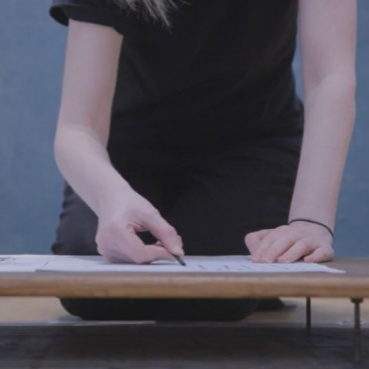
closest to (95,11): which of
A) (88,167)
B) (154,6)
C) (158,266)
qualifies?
(154,6)

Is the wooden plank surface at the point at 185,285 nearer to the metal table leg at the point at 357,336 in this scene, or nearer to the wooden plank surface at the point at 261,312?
the metal table leg at the point at 357,336

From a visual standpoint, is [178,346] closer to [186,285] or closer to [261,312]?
[186,285]

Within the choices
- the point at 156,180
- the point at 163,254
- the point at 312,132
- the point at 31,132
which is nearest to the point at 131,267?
the point at 163,254

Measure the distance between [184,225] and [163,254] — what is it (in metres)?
0.60

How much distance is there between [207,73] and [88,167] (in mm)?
398

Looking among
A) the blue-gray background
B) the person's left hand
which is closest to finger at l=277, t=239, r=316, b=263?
the person's left hand

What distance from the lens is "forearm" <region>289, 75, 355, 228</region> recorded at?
40.2 inches

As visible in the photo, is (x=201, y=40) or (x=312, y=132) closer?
Result: (x=312, y=132)

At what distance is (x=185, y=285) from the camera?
2.16ft

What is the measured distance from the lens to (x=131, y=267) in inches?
31.1

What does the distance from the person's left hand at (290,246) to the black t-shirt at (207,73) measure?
392 mm

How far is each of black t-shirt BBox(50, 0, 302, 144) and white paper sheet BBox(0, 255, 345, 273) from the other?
1.34ft

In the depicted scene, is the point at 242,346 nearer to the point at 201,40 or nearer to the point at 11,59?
the point at 201,40

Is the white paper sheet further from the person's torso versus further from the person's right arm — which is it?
the person's torso
